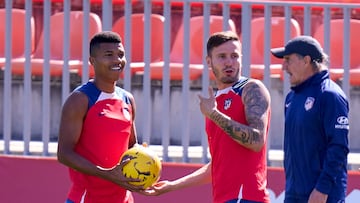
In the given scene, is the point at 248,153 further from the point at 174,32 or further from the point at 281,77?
the point at 174,32

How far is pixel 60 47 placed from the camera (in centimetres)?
996

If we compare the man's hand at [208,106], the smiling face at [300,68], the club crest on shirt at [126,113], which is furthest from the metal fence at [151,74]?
the man's hand at [208,106]

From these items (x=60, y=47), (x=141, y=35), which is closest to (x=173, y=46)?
(x=141, y=35)

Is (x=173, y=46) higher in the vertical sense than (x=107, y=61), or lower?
higher

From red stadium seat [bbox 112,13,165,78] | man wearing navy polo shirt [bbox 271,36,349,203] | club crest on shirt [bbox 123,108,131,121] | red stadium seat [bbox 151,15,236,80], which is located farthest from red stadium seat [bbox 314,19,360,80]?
club crest on shirt [bbox 123,108,131,121]

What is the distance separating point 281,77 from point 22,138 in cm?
257

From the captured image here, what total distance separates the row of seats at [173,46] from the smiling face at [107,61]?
8.28 feet

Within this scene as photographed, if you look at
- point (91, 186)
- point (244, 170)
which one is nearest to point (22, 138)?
point (91, 186)

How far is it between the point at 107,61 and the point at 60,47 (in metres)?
4.07

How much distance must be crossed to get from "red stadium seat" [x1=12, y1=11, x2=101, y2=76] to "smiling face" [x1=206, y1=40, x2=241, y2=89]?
314 centimetres

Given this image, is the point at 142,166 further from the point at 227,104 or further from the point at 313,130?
the point at 313,130

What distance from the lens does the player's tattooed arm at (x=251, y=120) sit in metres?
5.55

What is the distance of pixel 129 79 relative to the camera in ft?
27.7

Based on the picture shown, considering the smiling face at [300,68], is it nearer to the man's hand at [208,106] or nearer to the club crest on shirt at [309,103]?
the club crest on shirt at [309,103]
